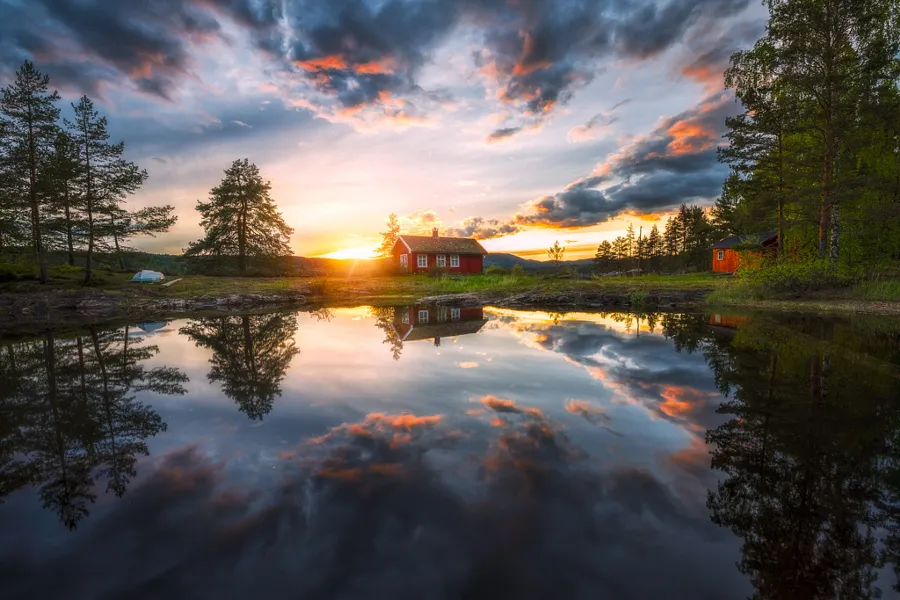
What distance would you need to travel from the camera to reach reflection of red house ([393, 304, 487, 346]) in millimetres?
13016

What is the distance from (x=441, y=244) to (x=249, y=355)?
42.6m

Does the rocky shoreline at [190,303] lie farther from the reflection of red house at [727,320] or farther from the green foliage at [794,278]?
the reflection of red house at [727,320]

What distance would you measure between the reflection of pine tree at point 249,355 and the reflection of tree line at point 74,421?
102cm

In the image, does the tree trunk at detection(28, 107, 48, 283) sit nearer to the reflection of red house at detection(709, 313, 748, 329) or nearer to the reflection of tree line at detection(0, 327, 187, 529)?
the reflection of tree line at detection(0, 327, 187, 529)

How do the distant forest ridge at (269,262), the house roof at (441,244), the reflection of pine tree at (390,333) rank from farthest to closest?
Result: the house roof at (441,244)
the distant forest ridge at (269,262)
the reflection of pine tree at (390,333)

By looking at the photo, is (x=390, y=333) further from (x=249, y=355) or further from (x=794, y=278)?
(x=794, y=278)

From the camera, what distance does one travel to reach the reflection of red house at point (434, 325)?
1302 centimetres

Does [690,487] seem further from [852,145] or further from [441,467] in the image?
[852,145]

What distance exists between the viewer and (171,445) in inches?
193

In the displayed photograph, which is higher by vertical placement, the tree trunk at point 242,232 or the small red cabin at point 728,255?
the tree trunk at point 242,232

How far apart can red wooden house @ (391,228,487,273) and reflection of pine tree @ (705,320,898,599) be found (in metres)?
42.5

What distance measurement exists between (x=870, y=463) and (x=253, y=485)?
6173 millimetres

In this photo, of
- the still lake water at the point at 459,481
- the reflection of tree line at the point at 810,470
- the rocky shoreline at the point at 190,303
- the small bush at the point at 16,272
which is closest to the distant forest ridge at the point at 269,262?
the small bush at the point at 16,272

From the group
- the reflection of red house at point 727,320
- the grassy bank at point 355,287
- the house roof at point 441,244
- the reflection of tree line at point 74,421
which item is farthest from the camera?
the house roof at point 441,244
